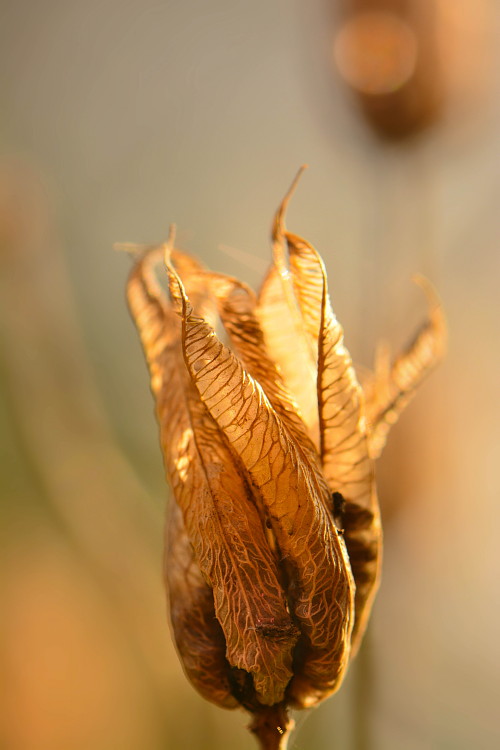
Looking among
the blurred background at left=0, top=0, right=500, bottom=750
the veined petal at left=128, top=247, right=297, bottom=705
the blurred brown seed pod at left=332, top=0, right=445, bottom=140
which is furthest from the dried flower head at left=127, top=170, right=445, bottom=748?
the blurred brown seed pod at left=332, top=0, right=445, bottom=140

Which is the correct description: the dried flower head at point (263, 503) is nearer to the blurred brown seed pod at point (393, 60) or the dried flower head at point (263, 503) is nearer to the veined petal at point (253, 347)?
Answer: the veined petal at point (253, 347)

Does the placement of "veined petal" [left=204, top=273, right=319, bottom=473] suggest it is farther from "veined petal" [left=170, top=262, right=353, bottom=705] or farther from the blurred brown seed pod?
the blurred brown seed pod

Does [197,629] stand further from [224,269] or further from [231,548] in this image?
[224,269]

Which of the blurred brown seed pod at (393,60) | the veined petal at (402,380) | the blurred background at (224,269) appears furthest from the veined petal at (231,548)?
the blurred brown seed pod at (393,60)

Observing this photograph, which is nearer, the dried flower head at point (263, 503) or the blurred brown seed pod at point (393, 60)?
the dried flower head at point (263, 503)

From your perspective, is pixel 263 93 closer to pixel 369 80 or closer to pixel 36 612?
pixel 369 80

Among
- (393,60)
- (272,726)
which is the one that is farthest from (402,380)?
(393,60)
